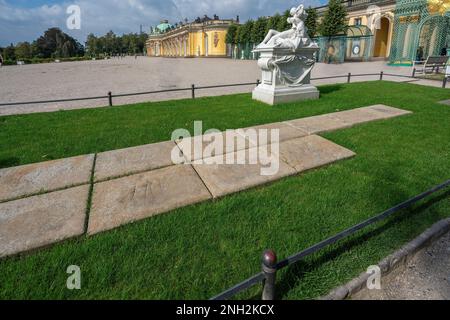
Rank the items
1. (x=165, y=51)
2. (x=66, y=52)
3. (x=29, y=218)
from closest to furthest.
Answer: (x=29, y=218)
(x=66, y=52)
(x=165, y=51)

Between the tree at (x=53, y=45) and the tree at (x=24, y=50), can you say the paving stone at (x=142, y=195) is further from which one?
the tree at (x=24, y=50)

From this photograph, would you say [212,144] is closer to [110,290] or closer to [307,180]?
[307,180]

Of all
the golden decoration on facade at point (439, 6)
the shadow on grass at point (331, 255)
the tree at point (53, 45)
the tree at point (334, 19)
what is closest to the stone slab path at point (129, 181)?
the shadow on grass at point (331, 255)

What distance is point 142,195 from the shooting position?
3297mm

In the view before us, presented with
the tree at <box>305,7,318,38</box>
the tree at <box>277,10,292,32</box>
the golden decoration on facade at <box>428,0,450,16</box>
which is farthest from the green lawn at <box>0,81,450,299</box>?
the tree at <box>277,10,292,32</box>

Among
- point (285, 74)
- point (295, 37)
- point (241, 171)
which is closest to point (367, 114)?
point (285, 74)

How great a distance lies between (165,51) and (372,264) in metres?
122

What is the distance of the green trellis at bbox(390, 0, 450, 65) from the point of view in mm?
21422

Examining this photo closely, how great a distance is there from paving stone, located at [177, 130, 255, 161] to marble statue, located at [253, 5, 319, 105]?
327 centimetres

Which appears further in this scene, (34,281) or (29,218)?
(29,218)

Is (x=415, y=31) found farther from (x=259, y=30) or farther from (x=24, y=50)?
(x=24, y=50)
